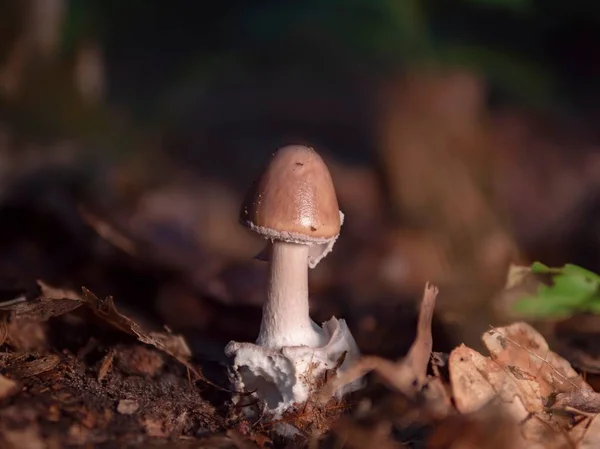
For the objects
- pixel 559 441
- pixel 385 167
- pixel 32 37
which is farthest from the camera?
pixel 32 37

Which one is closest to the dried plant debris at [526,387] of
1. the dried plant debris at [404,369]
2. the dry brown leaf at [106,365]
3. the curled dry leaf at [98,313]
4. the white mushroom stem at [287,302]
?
the dried plant debris at [404,369]

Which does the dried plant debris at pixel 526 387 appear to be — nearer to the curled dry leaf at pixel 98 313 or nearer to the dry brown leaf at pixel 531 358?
the dry brown leaf at pixel 531 358

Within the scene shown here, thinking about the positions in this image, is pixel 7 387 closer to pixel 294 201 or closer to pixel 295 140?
pixel 294 201

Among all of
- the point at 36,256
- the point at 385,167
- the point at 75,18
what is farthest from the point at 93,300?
the point at 75,18

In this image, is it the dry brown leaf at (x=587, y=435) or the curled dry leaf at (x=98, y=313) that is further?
the curled dry leaf at (x=98, y=313)

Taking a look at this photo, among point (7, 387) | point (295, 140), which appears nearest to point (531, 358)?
point (7, 387)

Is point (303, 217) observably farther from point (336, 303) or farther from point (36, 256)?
point (36, 256)
